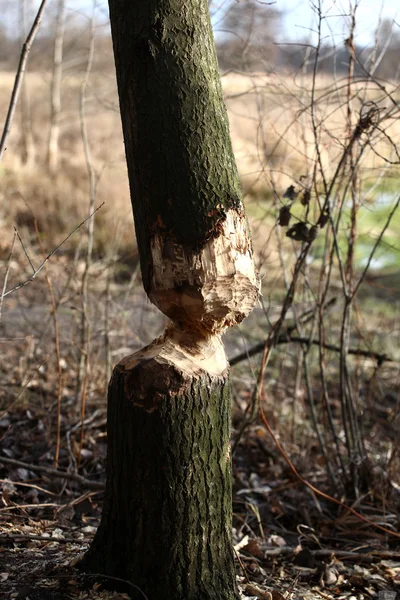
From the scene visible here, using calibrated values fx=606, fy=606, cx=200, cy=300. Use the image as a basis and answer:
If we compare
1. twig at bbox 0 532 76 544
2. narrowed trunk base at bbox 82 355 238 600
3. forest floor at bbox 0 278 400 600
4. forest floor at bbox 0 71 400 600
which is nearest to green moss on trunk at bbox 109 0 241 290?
narrowed trunk base at bbox 82 355 238 600

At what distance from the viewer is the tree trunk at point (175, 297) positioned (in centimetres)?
178

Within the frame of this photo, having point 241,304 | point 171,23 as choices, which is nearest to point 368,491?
point 241,304

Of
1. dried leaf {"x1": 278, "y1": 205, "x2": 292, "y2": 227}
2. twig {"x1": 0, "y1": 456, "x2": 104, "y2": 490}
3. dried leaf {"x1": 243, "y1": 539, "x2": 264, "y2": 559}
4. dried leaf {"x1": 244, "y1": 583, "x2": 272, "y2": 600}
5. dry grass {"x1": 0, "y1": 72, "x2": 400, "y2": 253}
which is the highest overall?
dry grass {"x1": 0, "y1": 72, "x2": 400, "y2": 253}

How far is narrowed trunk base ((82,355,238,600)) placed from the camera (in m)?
1.84

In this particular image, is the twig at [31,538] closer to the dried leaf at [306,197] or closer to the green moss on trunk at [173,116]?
the green moss on trunk at [173,116]

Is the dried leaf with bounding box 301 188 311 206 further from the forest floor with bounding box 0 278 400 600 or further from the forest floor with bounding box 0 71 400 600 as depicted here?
the forest floor with bounding box 0 278 400 600

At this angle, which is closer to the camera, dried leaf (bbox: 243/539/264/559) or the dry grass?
dried leaf (bbox: 243/539/264/559)

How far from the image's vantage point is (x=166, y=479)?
185 cm

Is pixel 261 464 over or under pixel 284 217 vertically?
under

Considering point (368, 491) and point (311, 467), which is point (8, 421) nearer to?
point (311, 467)

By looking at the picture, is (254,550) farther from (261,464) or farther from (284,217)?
(284,217)

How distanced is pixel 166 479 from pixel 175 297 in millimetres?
557

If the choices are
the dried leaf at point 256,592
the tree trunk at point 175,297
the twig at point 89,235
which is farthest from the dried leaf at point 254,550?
the twig at point 89,235

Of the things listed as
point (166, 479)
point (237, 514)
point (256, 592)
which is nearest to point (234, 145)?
point (237, 514)
